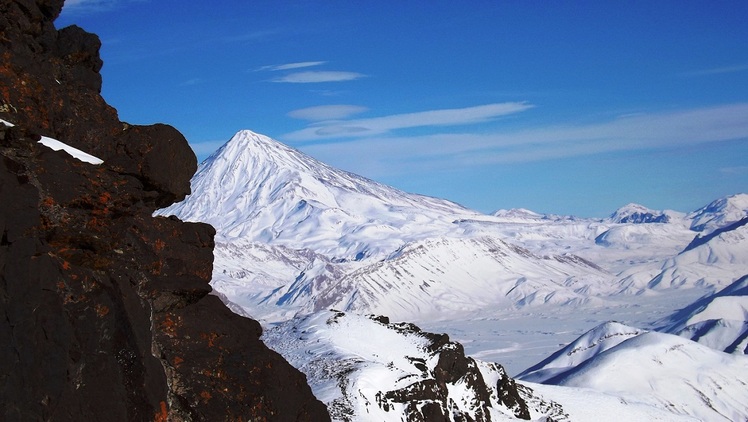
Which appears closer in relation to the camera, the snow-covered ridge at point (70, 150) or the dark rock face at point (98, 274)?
the dark rock face at point (98, 274)

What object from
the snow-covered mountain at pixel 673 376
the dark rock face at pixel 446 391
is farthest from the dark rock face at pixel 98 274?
the snow-covered mountain at pixel 673 376

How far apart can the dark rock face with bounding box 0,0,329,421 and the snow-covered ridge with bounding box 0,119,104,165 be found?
14.1 inches

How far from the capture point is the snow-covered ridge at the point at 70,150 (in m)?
15.4

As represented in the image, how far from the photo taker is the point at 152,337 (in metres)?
14.8

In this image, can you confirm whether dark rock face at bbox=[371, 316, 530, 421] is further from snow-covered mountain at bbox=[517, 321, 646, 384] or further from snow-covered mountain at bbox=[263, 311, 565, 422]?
snow-covered mountain at bbox=[517, 321, 646, 384]

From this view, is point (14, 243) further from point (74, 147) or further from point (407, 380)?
point (407, 380)

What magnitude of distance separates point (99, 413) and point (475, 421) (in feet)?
161

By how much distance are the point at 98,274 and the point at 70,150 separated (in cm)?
348

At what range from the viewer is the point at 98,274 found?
43.9 ft

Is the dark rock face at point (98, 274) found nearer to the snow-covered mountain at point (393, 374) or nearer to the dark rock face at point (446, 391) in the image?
the snow-covered mountain at point (393, 374)

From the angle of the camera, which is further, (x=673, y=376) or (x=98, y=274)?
(x=673, y=376)

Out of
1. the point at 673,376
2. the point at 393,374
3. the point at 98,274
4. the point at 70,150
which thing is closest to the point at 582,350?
the point at 673,376

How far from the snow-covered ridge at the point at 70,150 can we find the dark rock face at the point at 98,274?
14.1 inches

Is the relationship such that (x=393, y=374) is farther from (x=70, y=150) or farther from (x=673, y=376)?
(x=673, y=376)
